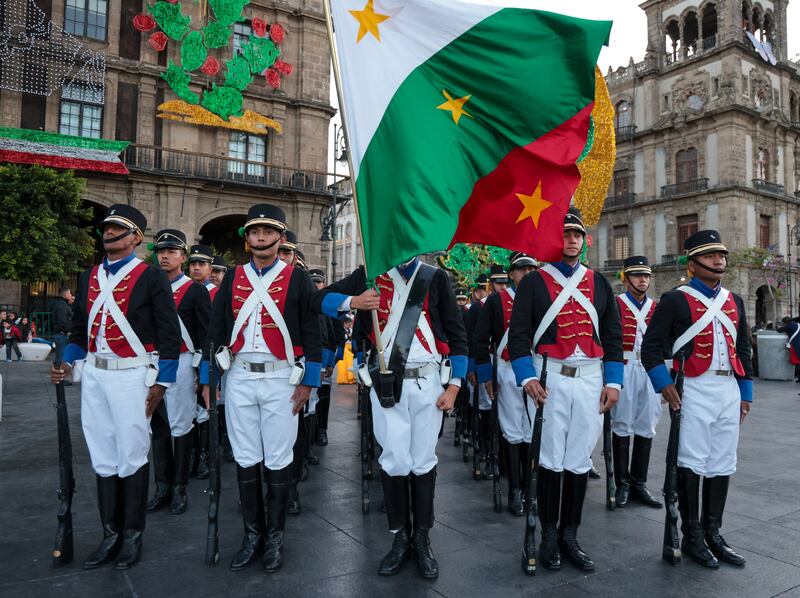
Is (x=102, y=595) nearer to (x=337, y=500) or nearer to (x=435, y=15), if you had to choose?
(x=337, y=500)

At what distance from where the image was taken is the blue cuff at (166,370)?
4.06 metres

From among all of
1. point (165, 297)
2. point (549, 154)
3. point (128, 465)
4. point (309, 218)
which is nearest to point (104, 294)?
point (165, 297)

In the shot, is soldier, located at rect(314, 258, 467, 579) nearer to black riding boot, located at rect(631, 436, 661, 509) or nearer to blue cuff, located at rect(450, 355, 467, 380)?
blue cuff, located at rect(450, 355, 467, 380)

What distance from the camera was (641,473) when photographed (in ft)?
18.0

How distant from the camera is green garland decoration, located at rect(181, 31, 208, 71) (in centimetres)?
2442

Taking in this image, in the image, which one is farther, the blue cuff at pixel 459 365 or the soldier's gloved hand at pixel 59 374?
the blue cuff at pixel 459 365

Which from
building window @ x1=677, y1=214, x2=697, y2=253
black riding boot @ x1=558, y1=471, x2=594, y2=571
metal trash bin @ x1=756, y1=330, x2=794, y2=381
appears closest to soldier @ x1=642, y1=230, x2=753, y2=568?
black riding boot @ x1=558, y1=471, x2=594, y2=571

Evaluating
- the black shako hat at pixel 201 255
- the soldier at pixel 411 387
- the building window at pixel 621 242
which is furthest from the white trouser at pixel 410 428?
the building window at pixel 621 242

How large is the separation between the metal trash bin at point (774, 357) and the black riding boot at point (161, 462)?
18417mm

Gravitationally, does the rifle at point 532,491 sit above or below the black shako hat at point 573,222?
below

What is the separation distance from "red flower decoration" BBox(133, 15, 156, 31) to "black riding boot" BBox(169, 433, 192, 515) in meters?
24.1

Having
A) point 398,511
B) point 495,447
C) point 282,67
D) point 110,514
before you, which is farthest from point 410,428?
point 282,67

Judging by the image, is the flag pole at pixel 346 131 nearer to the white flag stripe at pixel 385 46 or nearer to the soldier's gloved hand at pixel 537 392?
the white flag stripe at pixel 385 46

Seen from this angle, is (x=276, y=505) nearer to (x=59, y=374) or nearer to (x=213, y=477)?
(x=213, y=477)
